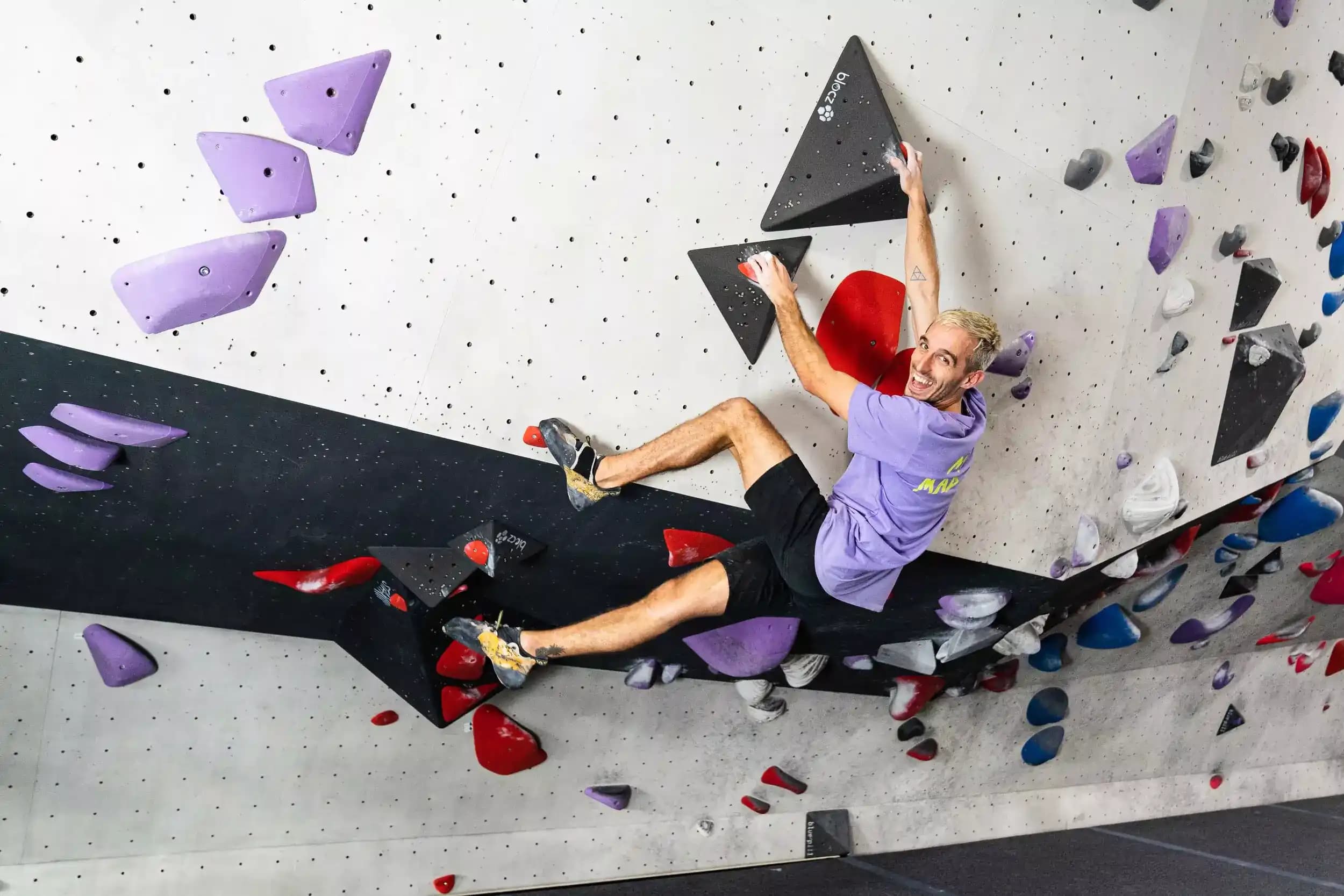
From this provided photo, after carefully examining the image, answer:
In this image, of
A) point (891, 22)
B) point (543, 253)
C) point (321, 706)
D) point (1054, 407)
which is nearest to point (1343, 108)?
point (1054, 407)

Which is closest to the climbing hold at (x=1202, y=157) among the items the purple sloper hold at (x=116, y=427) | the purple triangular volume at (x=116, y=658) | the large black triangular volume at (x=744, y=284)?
the large black triangular volume at (x=744, y=284)

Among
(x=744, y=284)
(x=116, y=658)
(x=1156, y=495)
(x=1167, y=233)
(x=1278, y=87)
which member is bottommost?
(x=116, y=658)

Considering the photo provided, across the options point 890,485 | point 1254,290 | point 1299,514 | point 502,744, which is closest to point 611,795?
point 502,744

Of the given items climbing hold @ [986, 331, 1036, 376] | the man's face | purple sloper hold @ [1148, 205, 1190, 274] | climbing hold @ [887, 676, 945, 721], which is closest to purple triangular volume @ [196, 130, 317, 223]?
the man's face

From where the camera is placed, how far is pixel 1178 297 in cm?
230

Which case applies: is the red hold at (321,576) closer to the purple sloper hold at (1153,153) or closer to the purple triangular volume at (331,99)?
the purple triangular volume at (331,99)

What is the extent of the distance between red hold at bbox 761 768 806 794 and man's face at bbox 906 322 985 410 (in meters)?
1.31

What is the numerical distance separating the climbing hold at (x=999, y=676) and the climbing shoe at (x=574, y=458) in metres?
1.57

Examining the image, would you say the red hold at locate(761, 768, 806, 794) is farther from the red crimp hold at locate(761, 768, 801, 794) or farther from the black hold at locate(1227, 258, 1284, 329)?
the black hold at locate(1227, 258, 1284, 329)

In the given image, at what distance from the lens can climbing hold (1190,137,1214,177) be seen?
2.21m

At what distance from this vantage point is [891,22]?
1859 mm

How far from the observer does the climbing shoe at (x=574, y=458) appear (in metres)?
1.89

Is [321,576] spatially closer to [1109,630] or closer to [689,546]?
[689,546]

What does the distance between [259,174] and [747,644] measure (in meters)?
1.46
